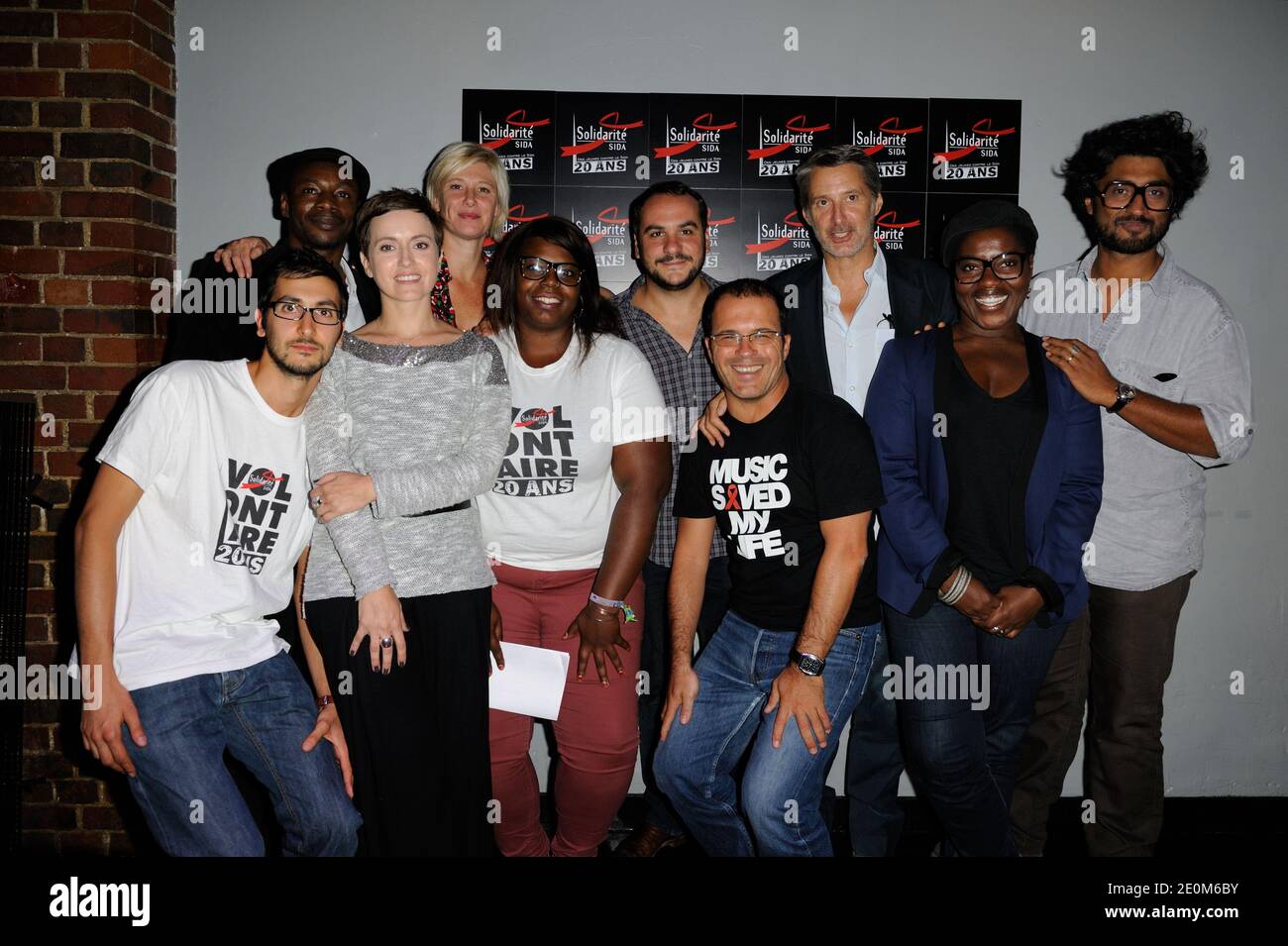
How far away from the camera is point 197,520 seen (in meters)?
2.20

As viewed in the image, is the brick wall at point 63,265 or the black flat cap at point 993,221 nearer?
the black flat cap at point 993,221

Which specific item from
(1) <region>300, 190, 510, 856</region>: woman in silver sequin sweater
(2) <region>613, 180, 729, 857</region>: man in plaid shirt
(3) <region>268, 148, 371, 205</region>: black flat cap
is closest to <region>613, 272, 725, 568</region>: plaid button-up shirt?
(2) <region>613, 180, 729, 857</region>: man in plaid shirt

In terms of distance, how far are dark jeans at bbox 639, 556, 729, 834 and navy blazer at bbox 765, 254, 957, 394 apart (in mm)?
772

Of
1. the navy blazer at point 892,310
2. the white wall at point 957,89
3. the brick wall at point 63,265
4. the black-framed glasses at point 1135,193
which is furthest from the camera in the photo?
the white wall at point 957,89

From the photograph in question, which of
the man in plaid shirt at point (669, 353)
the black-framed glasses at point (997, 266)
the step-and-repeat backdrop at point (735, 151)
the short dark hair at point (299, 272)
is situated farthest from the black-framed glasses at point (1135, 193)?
the short dark hair at point (299, 272)

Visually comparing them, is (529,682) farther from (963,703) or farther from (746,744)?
(963,703)

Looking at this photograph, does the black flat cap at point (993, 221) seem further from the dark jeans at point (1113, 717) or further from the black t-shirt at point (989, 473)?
the dark jeans at point (1113, 717)

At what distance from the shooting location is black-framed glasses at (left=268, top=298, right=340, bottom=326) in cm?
225

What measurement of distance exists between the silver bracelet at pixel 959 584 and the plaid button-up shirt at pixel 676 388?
2.81ft

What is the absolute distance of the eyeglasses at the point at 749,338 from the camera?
8.12 ft

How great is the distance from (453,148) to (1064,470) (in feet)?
7.95

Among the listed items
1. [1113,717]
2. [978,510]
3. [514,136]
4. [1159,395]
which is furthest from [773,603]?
[514,136]
